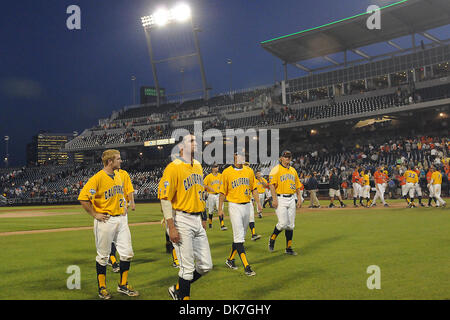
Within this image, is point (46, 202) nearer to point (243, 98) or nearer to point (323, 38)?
point (243, 98)

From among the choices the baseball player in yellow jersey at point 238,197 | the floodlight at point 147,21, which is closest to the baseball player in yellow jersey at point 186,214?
the baseball player in yellow jersey at point 238,197

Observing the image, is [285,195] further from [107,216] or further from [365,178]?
[365,178]

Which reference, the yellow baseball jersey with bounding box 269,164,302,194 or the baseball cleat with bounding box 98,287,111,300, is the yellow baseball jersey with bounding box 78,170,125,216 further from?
the yellow baseball jersey with bounding box 269,164,302,194

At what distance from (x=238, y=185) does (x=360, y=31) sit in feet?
136

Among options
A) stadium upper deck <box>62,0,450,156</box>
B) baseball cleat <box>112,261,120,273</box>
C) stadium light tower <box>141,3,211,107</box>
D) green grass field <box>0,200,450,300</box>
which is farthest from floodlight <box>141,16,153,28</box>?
baseball cleat <box>112,261,120,273</box>

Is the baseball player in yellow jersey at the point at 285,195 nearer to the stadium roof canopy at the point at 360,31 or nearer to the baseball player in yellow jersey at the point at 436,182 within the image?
the baseball player in yellow jersey at the point at 436,182

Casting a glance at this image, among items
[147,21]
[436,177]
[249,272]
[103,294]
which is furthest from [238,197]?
[147,21]

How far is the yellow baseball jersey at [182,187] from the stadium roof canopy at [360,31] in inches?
1585

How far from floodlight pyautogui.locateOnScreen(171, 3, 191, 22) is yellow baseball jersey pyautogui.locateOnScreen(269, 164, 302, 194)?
172 ft

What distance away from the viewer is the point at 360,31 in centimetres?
4431

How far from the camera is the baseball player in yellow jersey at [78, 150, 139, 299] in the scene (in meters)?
6.15

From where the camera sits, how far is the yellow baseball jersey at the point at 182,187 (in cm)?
522
